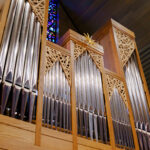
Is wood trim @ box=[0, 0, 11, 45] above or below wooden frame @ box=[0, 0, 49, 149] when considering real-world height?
above

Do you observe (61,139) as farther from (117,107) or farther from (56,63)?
(117,107)

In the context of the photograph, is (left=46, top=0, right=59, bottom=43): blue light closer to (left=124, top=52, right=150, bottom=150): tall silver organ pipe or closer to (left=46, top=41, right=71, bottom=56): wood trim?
(left=124, top=52, right=150, bottom=150): tall silver organ pipe

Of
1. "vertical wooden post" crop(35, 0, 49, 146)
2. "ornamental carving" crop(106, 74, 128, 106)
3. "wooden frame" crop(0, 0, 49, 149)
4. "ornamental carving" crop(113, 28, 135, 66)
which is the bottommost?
"wooden frame" crop(0, 0, 49, 149)

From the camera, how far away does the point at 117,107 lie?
245 inches

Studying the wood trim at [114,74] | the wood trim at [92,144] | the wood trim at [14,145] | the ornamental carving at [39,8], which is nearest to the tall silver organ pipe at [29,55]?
the ornamental carving at [39,8]

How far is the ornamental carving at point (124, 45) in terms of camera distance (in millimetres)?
7585

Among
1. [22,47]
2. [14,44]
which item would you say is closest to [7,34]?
[14,44]

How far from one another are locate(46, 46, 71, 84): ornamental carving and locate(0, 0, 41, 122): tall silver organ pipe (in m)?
0.33

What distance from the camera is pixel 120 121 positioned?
6.00 m

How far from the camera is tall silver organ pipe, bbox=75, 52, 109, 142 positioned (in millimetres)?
5195

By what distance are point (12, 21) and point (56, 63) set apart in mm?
1265

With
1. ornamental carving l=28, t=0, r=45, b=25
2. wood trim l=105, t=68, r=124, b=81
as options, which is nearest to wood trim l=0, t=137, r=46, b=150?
ornamental carving l=28, t=0, r=45, b=25

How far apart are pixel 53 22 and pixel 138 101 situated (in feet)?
15.4

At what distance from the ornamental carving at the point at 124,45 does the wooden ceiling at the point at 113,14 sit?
1.26 m
